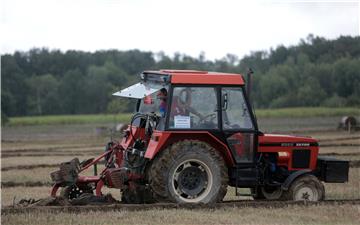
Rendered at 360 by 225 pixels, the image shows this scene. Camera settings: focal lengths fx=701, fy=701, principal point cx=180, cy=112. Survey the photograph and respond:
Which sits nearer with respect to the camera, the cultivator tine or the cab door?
the cultivator tine

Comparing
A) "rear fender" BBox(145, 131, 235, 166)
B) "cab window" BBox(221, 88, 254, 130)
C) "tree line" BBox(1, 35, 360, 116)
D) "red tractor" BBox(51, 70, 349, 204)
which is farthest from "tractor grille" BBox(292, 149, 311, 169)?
"tree line" BBox(1, 35, 360, 116)

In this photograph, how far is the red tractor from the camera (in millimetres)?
11891

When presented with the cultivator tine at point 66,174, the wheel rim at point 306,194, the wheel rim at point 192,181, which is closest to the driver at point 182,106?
the wheel rim at point 192,181

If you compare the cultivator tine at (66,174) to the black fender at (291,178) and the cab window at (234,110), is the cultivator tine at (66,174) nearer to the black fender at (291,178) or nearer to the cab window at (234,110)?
the cab window at (234,110)

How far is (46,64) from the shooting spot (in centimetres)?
10706

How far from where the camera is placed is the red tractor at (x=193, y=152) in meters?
11.9

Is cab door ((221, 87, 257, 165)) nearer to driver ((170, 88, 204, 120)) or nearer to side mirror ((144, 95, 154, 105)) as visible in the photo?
driver ((170, 88, 204, 120))

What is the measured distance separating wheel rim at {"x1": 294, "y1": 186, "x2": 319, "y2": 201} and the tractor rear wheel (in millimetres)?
1548

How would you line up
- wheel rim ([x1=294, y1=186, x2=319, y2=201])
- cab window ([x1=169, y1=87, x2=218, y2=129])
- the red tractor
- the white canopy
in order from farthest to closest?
A: wheel rim ([x1=294, y1=186, x2=319, y2=201])
the white canopy
cab window ([x1=169, y1=87, x2=218, y2=129])
the red tractor

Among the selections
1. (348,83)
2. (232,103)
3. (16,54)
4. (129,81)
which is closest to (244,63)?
(129,81)

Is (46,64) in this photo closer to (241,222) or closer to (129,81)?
(129,81)

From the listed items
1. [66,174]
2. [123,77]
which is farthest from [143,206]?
[123,77]

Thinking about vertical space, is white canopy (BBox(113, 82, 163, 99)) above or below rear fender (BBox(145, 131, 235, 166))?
above

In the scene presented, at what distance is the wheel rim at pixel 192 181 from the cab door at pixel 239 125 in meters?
0.72
